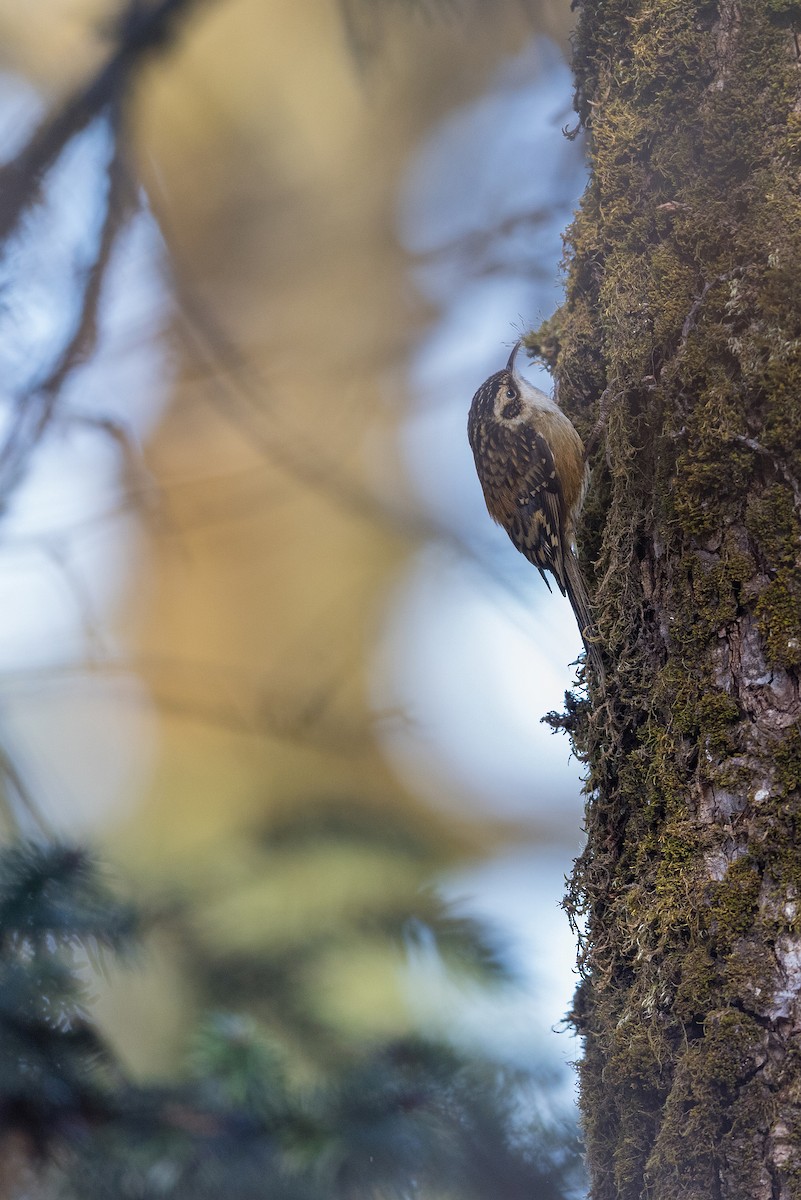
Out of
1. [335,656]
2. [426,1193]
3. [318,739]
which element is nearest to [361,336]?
[335,656]

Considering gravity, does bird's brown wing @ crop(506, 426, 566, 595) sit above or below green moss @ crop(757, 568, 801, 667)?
above

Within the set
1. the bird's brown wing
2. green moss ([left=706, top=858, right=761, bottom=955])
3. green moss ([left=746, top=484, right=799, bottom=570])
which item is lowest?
green moss ([left=706, top=858, right=761, bottom=955])

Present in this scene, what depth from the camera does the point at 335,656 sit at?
361cm

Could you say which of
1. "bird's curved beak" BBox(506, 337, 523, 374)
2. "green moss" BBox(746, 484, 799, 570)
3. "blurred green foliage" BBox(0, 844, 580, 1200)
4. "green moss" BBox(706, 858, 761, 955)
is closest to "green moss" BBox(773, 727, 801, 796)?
"green moss" BBox(706, 858, 761, 955)

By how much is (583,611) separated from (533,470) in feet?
1.96

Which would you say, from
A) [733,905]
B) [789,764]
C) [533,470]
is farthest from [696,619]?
[533,470]

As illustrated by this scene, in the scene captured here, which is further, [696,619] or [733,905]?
[696,619]

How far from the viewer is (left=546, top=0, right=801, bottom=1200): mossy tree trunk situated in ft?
3.74

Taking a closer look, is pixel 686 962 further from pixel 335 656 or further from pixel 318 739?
pixel 335 656

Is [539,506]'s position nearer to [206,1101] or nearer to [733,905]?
[733,905]

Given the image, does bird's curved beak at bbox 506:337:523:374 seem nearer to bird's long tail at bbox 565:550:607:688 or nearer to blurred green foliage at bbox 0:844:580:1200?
bird's long tail at bbox 565:550:607:688

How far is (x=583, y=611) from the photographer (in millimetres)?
1921

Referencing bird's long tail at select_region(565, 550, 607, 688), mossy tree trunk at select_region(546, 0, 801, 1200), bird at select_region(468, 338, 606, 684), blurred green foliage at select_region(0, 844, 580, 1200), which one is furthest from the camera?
bird at select_region(468, 338, 606, 684)

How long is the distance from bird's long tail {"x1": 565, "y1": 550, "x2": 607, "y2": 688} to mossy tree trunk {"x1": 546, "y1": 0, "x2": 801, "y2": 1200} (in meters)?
0.04
